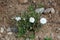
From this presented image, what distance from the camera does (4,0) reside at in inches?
165

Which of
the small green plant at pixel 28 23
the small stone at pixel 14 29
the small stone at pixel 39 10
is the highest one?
the small stone at pixel 39 10

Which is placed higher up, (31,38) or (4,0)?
(4,0)

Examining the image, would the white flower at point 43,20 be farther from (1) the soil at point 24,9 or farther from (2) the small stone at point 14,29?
(2) the small stone at point 14,29

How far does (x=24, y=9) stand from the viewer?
4105 millimetres

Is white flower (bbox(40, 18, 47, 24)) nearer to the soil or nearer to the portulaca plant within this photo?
the portulaca plant

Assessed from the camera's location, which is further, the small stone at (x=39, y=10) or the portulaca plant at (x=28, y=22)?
the small stone at (x=39, y=10)

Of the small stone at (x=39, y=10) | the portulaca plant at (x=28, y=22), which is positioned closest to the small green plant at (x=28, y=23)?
the portulaca plant at (x=28, y=22)

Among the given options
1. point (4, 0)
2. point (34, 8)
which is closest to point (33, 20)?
point (34, 8)

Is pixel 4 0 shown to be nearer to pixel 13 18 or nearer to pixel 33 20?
pixel 13 18

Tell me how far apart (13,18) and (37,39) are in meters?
0.49

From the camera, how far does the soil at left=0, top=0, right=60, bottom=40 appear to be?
12.5ft

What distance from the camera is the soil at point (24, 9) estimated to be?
380cm

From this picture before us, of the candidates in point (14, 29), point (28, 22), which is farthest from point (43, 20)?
point (14, 29)

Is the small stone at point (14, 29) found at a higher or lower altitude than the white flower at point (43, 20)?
lower
